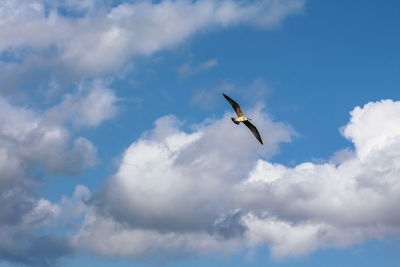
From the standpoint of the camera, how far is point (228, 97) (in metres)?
194
